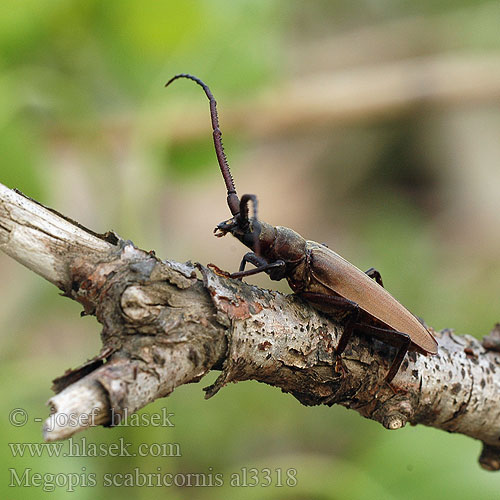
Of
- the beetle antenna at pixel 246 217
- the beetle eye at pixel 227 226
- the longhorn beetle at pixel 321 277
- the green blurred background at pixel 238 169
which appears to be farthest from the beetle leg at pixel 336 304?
the green blurred background at pixel 238 169

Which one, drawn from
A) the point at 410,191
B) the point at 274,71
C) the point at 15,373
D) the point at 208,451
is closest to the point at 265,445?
the point at 208,451

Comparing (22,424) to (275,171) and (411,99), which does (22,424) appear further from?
(275,171)

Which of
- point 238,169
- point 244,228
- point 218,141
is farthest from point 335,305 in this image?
point 238,169

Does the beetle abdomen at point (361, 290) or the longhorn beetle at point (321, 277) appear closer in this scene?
the longhorn beetle at point (321, 277)

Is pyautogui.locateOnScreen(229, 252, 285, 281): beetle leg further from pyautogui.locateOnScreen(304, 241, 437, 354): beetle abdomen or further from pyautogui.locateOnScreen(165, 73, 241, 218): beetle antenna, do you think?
pyautogui.locateOnScreen(165, 73, 241, 218): beetle antenna

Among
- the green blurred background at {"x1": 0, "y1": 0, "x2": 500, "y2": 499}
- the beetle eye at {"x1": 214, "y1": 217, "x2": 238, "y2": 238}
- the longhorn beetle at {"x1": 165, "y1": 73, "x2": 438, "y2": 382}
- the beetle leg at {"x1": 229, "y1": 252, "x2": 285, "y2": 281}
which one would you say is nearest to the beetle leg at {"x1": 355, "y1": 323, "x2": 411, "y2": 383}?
the longhorn beetle at {"x1": 165, "y1": 73, "x2": 438, "y2": 382}

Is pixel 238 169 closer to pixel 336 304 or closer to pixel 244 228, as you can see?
pixel 244 228

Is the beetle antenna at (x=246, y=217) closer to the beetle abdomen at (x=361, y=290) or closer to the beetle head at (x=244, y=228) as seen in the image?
the beetle head at (x=244, y=228)
